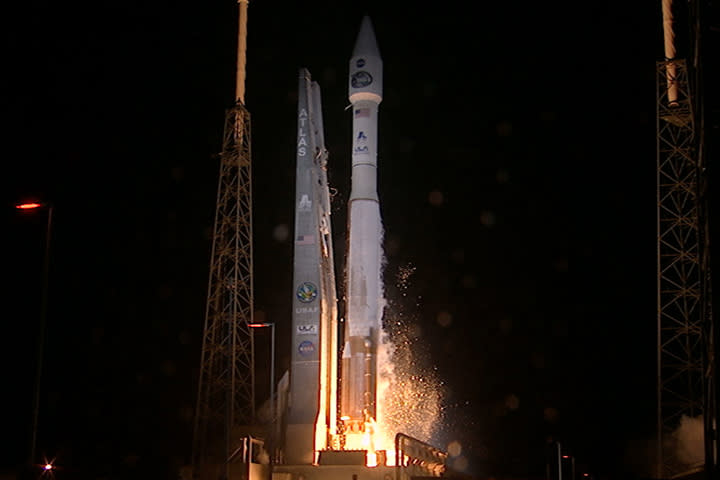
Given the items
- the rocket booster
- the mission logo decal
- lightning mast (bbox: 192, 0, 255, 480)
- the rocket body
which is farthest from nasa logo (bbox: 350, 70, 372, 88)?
the mission logo decal

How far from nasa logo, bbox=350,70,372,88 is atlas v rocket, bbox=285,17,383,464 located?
36 millimetres

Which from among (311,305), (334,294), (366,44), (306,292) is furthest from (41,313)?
(366,44)

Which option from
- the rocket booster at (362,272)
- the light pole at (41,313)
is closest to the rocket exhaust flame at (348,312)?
the rocket booster at (362,272)

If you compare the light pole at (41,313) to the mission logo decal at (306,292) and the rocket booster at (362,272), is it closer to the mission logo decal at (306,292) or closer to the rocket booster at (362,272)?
the rocket booster at (362,272)

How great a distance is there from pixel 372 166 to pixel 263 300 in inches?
606

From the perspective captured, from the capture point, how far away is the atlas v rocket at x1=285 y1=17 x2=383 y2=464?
109 ft

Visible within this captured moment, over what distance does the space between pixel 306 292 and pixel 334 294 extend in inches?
98.7

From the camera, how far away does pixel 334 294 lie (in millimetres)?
36906

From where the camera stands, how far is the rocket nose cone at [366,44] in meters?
35.7

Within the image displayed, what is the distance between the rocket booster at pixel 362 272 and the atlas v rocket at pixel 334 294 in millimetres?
34

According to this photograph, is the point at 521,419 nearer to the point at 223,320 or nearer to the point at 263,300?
the point at 263,300

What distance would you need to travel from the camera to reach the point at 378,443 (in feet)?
111

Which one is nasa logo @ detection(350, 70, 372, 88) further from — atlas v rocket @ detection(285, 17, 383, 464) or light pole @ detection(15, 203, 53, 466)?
light pole @ detection(15, 203, 53, 466)

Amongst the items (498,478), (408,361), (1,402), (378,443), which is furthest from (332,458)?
(498,478)
